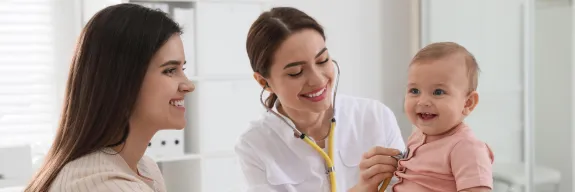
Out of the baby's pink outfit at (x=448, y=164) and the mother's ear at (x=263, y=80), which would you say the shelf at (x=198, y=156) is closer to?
the mother's ear at (x=263, y=80)

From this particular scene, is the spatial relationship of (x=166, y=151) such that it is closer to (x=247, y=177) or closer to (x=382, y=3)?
(x=247, y=177)

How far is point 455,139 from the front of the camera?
1407 mm

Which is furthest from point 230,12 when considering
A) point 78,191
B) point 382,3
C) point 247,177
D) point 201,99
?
point 78,191

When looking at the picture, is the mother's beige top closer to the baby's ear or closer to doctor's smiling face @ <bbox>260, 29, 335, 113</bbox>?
doctor's smiling face @ <bbox>260, 29, 335, 113</bbox>

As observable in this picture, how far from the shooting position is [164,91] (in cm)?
138

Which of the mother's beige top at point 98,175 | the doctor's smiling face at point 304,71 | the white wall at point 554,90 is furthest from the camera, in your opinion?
the white wall at point 554,90

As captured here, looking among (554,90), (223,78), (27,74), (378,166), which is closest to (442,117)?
(378,166)

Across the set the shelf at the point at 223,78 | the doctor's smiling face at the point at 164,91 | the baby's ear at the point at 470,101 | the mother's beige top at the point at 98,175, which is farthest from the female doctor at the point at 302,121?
the shelf at the point at 223,78

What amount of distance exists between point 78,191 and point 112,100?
0.63ft

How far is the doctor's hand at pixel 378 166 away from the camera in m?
1.56

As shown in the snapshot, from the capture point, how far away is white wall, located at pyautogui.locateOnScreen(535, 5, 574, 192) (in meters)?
2.74

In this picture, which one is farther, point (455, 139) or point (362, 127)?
point (362, 127)

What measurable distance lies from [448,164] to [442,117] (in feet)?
0.32

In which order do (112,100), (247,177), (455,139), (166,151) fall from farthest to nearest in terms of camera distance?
(166,151) < (247,177) < (455,139) < (112,100)
